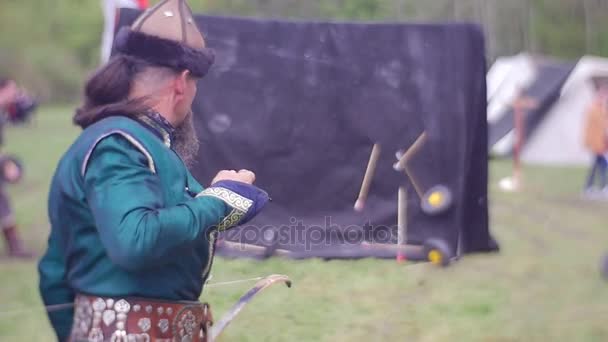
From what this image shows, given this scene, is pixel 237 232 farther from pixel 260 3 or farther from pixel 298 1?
pixel 260 3

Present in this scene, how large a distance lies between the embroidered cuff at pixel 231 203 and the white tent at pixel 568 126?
12634mm

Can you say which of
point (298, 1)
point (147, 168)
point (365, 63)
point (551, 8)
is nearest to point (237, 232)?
point (365, 63)

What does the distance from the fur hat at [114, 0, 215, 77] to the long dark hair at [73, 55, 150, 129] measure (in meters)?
0.03

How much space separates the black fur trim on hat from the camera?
1.88 m

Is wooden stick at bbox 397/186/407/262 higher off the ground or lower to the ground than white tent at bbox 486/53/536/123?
higher

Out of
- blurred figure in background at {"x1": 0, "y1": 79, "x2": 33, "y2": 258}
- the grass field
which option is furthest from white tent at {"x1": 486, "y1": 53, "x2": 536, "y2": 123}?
blurred figure in background at {"x1": 0, "y1": 79, "x2": 33, "y2": 258}

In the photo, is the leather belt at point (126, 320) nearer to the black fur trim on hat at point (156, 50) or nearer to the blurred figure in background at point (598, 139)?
Result: the black fur trim on hat at point (156, 50)

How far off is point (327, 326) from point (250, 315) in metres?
0.40

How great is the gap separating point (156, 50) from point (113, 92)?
0.44 ft

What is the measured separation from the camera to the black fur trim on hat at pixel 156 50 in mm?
1884

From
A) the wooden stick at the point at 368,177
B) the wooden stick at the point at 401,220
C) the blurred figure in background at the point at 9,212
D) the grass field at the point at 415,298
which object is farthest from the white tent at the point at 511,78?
the blurred figure in background at the point at 9,212

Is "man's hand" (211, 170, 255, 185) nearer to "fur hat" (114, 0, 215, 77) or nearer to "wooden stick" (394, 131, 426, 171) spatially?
"fur hat" (114, 0, 215, 77)

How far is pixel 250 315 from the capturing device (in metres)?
4.40

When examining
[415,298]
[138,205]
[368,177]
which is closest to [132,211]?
[138,205]
